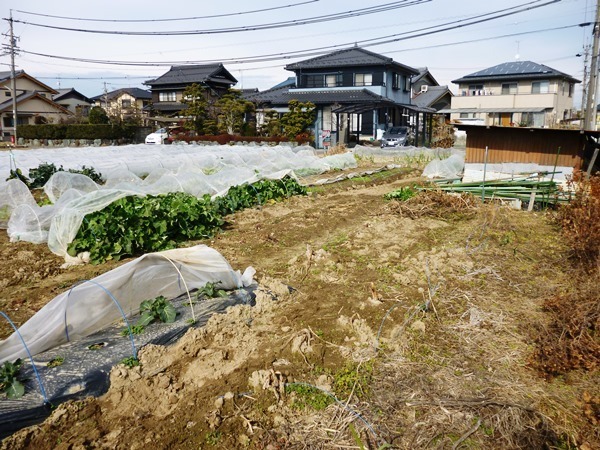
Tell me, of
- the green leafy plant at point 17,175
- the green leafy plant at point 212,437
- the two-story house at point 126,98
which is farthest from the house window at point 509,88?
the green leafy plant at point 212,437

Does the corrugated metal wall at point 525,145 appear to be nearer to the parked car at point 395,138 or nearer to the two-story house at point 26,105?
the parked car at point 395,138

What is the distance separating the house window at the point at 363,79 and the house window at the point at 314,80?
7.80 ft

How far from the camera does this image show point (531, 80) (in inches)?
1391

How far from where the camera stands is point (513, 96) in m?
35.3

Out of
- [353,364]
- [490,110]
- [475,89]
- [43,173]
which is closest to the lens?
[353,364]

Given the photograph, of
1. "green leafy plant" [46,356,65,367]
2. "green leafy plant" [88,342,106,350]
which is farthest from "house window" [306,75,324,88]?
"green leafy plant" [46,356,65,367]

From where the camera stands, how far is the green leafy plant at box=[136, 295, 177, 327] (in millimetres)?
4656

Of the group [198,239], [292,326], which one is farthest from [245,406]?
[198,239]

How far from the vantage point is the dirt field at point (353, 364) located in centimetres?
334

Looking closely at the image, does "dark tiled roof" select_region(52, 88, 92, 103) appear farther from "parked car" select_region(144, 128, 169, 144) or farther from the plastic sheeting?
the plastic sheeting

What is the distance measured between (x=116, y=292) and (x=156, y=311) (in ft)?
1.45

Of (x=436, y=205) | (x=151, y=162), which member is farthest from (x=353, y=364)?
(x=151, y=162)

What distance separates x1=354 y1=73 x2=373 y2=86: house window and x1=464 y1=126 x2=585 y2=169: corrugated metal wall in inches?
781

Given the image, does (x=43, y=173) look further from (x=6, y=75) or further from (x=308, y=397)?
(x=6, y=75)
